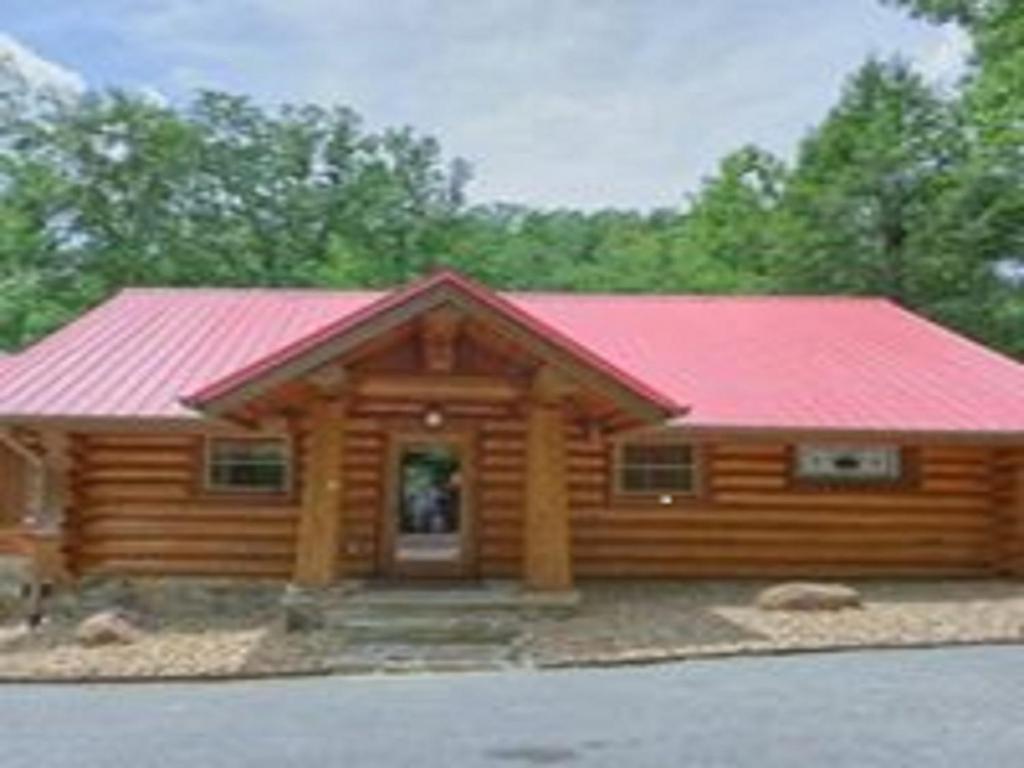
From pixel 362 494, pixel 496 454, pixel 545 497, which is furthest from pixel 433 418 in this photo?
pixel 545 497

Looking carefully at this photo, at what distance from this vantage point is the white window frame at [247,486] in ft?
59.7

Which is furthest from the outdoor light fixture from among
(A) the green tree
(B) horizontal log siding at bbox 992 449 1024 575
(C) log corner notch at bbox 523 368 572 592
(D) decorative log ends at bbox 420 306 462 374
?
(A) the green tree

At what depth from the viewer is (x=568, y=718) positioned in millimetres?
10328

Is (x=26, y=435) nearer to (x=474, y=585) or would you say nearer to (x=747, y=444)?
(x=474, y=585)

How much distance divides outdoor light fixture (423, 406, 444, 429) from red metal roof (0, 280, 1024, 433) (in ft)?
5.13

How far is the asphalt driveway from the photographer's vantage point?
8953 millimetres

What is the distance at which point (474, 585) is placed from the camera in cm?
1688

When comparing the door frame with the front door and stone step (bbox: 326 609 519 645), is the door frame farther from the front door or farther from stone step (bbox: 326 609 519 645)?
stone step (bbox: 326 609 519 645)

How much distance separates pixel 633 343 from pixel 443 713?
11.5 metres

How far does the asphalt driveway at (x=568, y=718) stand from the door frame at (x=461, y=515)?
15.2ft

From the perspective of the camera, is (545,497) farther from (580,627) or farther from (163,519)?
(163,519)

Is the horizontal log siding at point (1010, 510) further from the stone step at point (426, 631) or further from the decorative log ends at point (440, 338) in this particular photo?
the decorative log ends at point (440, 338)

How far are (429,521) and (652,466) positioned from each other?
805 cm

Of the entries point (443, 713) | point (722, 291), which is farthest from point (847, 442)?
point (722, 291)
